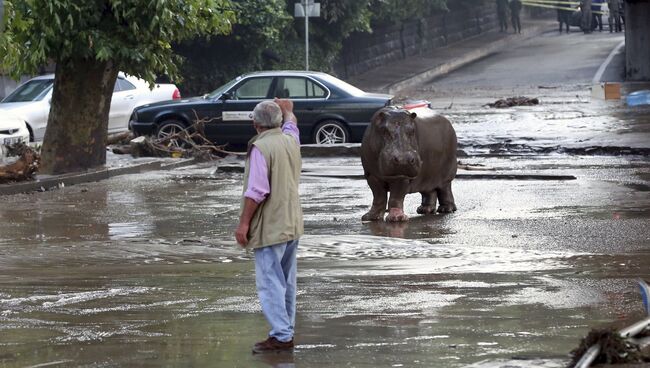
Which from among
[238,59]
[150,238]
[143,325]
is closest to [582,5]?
[238,59]

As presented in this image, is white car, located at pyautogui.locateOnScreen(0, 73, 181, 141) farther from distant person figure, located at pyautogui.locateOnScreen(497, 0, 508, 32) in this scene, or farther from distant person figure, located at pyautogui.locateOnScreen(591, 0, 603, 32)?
distant person figure, located at pyautogui.locateOnScreen(591, 0, 603, 32)

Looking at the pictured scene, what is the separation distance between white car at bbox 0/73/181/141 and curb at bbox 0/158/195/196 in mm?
2540

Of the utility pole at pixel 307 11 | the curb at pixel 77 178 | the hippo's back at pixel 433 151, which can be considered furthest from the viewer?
the utility pole at pixel 307 11

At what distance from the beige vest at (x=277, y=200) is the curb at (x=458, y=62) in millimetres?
32322


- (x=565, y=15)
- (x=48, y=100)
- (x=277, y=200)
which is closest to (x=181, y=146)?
(x=48, y=100)

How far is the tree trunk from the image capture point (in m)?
19.6

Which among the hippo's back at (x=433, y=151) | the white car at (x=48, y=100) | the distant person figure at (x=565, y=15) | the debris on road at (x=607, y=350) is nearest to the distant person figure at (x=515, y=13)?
the distant person figure at (x=565, y=15)

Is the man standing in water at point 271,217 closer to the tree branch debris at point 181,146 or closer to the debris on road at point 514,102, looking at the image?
the tree branch debris at point 181,146

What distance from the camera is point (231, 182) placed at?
1920 cm

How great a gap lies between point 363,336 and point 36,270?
4.06m

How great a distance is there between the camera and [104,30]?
750 inches

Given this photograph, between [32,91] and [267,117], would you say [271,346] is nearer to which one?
[267,117]

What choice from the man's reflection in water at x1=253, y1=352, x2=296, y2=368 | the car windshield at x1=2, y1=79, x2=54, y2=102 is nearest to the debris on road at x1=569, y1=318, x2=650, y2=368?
the man's reflection in water at x1=253, y1=352, x2=296, y2=368

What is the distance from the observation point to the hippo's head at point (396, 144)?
541 inches
